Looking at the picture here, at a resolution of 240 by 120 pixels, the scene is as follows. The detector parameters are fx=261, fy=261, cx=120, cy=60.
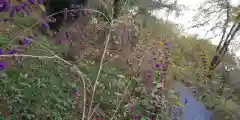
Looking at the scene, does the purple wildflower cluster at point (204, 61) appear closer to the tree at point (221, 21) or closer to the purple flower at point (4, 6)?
the tree at point (221, 21)

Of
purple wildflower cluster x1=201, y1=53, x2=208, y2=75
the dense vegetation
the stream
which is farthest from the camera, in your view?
purple wildflower cluster x1=201, y1=53, x2=208, y2=75

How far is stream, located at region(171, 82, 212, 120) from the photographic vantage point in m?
4.07

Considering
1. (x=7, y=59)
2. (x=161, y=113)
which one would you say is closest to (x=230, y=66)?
(x=161, y=113)

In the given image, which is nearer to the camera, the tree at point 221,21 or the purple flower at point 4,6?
the purple flower at point 4,6

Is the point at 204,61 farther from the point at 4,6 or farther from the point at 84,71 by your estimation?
the point at 4,6

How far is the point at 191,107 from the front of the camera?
4418mm

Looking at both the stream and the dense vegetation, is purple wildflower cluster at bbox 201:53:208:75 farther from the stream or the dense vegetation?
the dense vegetation

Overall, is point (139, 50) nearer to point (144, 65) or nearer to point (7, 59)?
point (144, 65)

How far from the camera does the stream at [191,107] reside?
4071 millimetres

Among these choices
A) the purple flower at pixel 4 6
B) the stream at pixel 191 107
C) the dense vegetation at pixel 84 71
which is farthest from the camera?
the stream at pixel 191 107

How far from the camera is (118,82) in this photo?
258cm

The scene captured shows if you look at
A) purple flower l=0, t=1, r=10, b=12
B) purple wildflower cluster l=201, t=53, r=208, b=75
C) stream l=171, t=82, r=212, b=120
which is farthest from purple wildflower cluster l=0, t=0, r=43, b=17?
purple wildflower cluster l=201, t=53, r=208, b=75

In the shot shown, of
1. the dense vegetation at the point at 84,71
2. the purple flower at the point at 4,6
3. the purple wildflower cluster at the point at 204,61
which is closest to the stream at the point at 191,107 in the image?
the purple wildflower cluster at the point at 204,61

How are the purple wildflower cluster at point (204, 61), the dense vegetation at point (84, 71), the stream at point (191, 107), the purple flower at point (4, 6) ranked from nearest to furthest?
the purple flower at point (4, 6), the dense vegetation at point (84, 71), the stream at point (191, 107), the purple wildflower cluster at point (204, 61)
